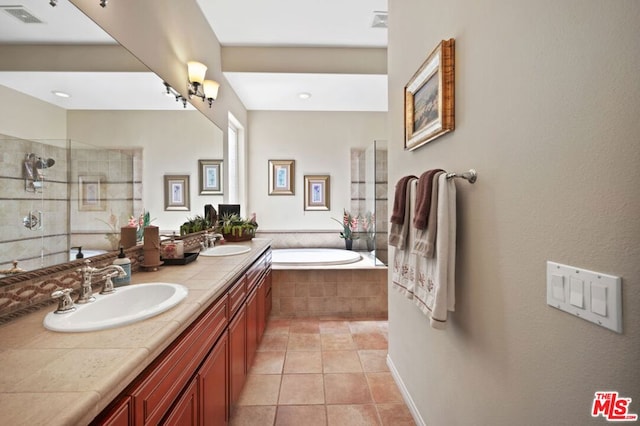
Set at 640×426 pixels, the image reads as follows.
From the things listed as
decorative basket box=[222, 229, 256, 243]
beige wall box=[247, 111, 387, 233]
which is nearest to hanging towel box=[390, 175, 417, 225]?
decorative basket box=[222, 229, 256, 243]

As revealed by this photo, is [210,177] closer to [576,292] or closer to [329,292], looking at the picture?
[329,292]

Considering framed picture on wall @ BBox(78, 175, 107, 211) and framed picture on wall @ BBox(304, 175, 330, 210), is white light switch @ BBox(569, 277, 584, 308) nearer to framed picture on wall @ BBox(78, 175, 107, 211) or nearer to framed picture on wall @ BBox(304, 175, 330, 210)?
framed picture on wall @ BBox(78, 175, 107, 211)

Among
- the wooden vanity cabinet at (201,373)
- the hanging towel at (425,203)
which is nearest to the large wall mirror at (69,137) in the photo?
the wooden vanity cabinet at (201,373)

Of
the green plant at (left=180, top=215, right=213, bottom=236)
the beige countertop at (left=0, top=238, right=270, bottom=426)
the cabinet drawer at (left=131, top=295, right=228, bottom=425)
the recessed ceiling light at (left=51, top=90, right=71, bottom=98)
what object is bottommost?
the cabinet drawer at (left=131, top=295, right=228, bottom=425)

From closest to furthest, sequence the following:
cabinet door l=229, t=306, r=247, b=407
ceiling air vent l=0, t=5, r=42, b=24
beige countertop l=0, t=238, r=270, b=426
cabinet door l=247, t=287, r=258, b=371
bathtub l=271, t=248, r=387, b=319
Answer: beige countertop l=0, t=238, r=270, b=426, ceiling air vent l=0, t=5, r=42, b=24, cabinet door l=229, t=306, r=247, b=407, cabinet door l=247, t=287, r=258, b=371, bathtub l=271, t=248, r=387, b=319

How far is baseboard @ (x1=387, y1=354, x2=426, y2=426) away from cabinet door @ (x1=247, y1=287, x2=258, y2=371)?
1041 millimetres

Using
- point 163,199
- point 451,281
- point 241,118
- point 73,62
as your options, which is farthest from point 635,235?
point 241,118

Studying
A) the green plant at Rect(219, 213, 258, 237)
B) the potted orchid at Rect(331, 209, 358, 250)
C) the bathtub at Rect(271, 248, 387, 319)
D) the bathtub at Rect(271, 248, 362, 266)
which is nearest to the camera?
the green plant at Rect(219, 213, 258, 237)

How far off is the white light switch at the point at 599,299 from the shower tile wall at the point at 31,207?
65.7 inches

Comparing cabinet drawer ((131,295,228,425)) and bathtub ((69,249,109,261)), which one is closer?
cabinet drawer ((131,295,228,425))

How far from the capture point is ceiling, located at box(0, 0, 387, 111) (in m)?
1.10

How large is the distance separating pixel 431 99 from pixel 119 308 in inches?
65.3

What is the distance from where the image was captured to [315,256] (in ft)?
12.0

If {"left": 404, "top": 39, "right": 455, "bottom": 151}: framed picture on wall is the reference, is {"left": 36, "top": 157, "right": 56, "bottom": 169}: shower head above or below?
below
